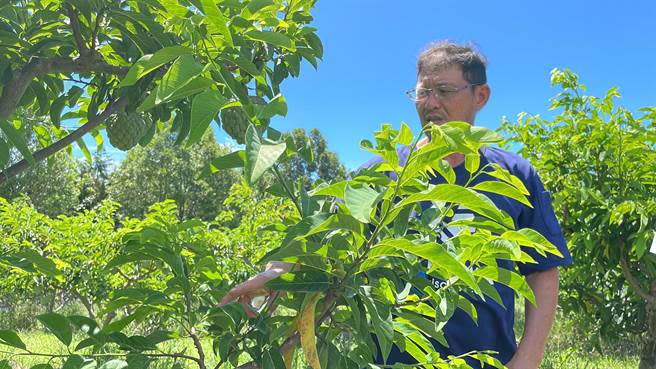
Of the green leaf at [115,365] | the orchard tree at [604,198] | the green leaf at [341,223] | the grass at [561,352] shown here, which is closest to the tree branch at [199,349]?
the green leaf at [115,365]

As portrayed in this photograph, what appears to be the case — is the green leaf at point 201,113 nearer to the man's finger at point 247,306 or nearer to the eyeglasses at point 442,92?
the man's finger at point 247,306

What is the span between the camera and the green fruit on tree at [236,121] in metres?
0.92

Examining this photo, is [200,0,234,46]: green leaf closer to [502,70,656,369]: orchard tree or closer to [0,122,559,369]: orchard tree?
[0,122,559,369]: orchard tree

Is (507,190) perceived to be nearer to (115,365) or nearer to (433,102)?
(115,365)

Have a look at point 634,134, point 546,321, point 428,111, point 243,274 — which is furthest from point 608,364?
point 428,111

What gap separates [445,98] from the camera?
151cm

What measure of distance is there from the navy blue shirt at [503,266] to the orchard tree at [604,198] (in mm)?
1645

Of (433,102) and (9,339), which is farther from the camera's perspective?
(433,102)

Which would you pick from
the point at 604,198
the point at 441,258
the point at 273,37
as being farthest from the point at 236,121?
the point at 604,198

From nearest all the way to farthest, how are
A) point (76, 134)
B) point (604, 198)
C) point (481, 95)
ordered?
point (76, 134), point (481, 95), point (604, 198)

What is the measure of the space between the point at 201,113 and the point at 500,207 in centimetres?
111

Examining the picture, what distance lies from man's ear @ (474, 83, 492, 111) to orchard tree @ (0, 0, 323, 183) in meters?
0.57

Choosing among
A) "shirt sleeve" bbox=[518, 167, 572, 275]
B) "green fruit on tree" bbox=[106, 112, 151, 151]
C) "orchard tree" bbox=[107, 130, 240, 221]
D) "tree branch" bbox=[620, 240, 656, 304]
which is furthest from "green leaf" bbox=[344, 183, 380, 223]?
"orchard tree" bbox=[107, 130, 240, 221]

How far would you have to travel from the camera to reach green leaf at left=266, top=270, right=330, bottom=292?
0.70 meters
